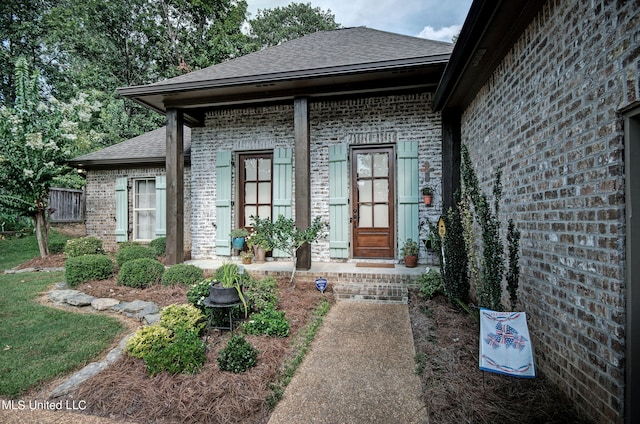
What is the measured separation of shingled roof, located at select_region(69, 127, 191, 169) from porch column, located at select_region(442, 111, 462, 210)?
5527mm

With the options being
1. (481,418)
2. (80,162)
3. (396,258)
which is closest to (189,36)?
(80,162)

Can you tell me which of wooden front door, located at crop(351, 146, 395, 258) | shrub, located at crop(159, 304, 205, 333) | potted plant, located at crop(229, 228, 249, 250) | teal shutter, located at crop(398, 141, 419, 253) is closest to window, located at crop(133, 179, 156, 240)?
potted plant, located at crop(229, 228, 249, 250)

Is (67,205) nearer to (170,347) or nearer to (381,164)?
(381,164)

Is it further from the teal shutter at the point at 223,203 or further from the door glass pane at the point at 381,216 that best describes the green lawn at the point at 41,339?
the door glass pane at the point at 381,216

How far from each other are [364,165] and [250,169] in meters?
2.38

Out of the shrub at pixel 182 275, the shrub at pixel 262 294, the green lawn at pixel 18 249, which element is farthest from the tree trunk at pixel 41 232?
the shrub at pixel 262 294

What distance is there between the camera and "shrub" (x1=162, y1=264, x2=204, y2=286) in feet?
15.2

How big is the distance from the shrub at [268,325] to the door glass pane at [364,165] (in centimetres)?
341

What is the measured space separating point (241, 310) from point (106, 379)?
1.39 meters

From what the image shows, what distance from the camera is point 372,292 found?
4.55m

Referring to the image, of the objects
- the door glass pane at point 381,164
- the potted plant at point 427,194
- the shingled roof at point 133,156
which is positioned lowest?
the potted plant at point 427,194

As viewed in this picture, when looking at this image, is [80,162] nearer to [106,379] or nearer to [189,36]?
[106,379]

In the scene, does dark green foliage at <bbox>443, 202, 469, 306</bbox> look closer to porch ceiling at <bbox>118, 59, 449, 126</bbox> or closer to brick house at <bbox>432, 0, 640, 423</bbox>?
brick house at <bbox>432, 0, 640, 423</bbox>

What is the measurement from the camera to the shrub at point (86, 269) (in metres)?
4.86
